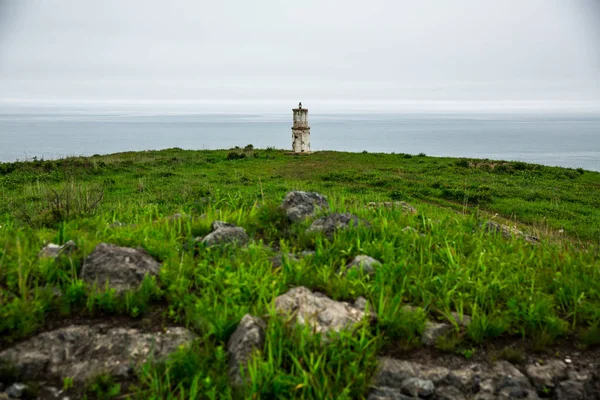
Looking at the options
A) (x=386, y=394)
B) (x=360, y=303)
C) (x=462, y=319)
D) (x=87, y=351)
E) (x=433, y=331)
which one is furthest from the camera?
(x=360, y=303)

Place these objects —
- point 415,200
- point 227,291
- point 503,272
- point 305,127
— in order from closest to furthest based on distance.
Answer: point 227,291
point 503,272
point 415,200
point 305,127

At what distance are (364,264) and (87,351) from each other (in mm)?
3098

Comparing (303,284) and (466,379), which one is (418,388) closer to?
(466,379)

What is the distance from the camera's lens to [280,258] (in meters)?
5.97

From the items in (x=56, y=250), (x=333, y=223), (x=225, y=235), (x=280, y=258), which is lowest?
(x=280, y=258)

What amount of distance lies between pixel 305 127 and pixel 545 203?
2332cm

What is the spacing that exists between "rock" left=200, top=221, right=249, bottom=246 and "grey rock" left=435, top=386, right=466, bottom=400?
3103 millimetres

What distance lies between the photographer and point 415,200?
21.1m

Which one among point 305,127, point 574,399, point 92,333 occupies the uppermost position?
point 305,127

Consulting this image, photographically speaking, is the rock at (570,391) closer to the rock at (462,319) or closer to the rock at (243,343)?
the rock at (462,319)

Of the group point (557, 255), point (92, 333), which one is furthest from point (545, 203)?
point (92, 333)

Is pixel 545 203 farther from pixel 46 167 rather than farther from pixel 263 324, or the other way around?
pixel 46 167

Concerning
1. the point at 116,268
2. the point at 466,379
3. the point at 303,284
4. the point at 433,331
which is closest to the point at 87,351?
the point at 116,268

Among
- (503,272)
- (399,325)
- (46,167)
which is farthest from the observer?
(46,167)
